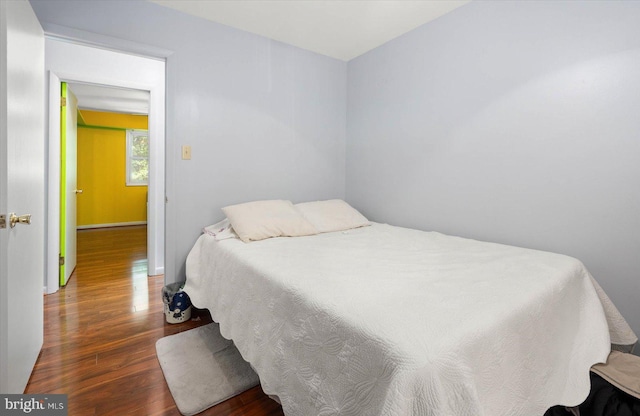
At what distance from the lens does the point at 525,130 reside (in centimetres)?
190

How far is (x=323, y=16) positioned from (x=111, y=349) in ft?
9.04

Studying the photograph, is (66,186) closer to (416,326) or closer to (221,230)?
(221,230)

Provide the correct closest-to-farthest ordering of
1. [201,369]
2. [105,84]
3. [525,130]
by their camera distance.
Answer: [201,369] < [525,130] < [105,84]

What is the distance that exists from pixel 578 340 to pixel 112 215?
7617mm

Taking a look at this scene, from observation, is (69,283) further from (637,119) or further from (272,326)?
(637,119)

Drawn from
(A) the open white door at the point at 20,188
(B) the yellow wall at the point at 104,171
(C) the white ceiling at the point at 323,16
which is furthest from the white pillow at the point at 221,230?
(B) the yellow wall at the point at 104,171

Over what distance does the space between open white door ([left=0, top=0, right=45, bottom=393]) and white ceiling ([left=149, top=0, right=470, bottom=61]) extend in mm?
1037

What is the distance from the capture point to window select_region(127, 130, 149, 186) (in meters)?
6.56

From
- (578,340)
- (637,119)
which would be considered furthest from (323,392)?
(637,119)

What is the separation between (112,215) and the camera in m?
6.51

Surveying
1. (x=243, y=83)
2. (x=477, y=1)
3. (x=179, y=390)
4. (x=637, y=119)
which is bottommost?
(x=179, y=390)

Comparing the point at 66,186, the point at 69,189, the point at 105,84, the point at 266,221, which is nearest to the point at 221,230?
the point at 266,221

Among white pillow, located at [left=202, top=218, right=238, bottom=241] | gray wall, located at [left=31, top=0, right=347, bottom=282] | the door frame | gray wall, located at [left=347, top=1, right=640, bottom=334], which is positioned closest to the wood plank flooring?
the door frame

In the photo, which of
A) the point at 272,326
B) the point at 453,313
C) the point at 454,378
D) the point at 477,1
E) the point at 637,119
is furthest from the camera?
the point at 477,1
